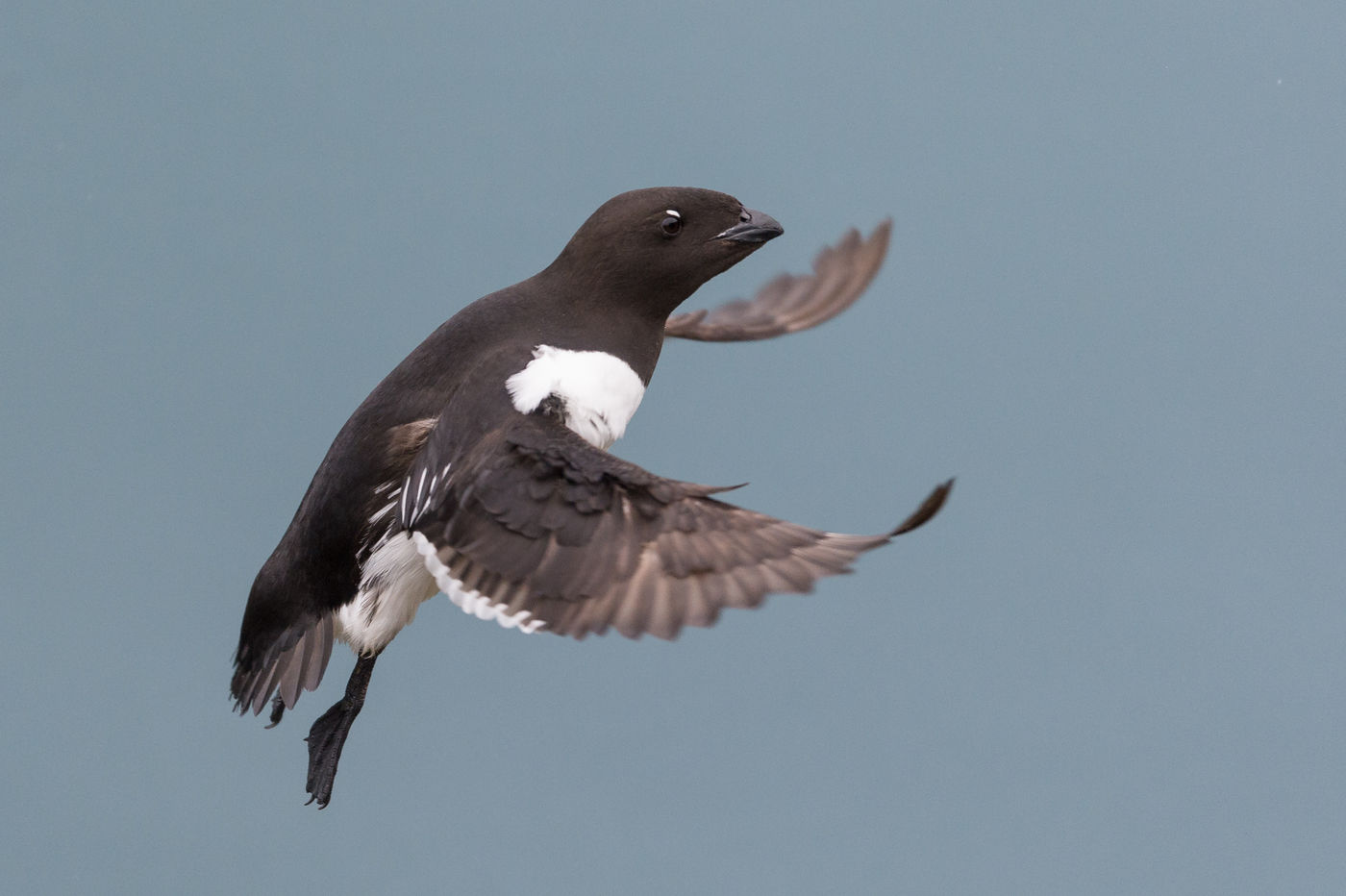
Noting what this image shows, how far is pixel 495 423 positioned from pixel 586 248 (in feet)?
1.54

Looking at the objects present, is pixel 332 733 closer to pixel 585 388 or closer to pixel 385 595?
pixel 385 595

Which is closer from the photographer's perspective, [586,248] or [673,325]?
[586,248]

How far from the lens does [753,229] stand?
156 inches

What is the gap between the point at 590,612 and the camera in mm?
3482

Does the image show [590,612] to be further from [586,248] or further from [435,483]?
[586,248]

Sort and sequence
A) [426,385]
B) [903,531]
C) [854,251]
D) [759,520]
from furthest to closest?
[854,251], [426,385], [759,520], [903,531]

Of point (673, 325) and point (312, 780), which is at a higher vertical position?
point (673, 325)

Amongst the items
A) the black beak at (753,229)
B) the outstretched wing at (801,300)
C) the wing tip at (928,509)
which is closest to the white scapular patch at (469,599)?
the wing tip at (928,509)

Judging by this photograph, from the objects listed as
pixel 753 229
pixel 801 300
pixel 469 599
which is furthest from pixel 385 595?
pixel 801 300

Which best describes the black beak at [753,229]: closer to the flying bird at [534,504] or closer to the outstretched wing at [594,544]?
the flying bird at [534,504]

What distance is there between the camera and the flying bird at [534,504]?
3475 mm

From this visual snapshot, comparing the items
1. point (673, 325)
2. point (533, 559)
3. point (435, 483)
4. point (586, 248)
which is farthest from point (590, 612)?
point (673, 325)

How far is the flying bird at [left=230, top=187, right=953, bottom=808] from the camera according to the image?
3.47 meters

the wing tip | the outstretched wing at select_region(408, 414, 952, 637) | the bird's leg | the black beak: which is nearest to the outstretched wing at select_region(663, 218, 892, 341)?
the black beak
